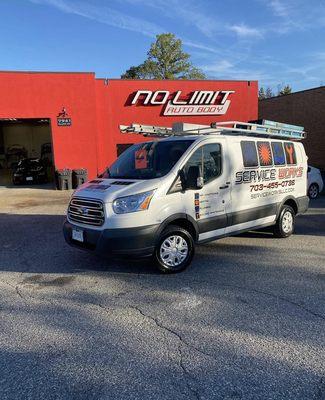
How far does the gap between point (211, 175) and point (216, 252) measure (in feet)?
4.87

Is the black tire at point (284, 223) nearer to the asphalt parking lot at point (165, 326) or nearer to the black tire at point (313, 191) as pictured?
the asphalt parking lot at point (165, 326)

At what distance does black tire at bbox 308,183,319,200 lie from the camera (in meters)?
14.4

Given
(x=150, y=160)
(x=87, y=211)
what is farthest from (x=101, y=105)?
(x=87, y=211)

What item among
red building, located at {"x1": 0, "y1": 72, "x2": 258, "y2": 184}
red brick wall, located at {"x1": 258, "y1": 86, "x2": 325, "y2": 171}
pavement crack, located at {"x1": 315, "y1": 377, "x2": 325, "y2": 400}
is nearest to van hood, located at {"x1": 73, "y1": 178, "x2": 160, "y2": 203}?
pavement crack, located at {"x1": 315, "y1": 377, "x2": 325, "y2": 400}

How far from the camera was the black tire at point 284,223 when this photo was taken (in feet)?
26.0

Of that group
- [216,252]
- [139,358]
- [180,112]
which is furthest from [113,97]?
[139,358]

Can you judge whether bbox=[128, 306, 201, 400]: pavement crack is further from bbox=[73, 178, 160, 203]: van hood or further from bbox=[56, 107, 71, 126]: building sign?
bbox=[56, 107, 71, 126]: building sign

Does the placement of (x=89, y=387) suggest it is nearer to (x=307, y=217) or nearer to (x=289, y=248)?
(x=289, y=248)

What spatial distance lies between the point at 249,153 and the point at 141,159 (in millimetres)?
2006

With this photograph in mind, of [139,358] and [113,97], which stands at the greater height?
[113,97]

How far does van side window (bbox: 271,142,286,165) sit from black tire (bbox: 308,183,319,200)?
22.9 feet

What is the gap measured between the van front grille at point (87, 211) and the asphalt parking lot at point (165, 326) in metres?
0.83

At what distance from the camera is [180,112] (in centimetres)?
1977

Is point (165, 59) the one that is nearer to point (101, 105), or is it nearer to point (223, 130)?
point (101, 105)
